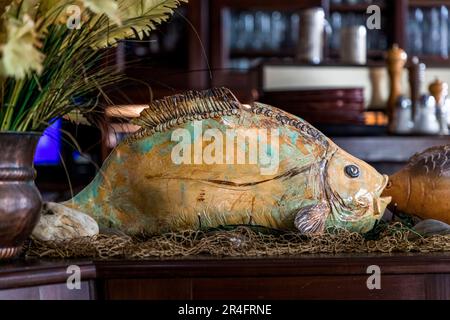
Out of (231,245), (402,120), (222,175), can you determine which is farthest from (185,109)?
(402,120)

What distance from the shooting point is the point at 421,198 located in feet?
4.12

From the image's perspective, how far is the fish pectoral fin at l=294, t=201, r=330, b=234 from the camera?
1.13m

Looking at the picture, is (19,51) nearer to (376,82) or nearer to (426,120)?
(426,120)

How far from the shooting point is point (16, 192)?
0.96 metres

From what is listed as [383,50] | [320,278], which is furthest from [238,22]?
[320,278]

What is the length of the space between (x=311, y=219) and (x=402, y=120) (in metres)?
2.04

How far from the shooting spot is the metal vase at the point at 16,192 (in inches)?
37.4

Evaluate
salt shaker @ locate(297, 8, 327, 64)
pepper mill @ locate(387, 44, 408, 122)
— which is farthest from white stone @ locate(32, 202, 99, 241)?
salt shaker @ locate(297, 8, 327, 64)

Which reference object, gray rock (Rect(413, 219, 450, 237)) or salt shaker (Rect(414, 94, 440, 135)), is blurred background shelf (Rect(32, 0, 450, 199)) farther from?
gray rock (Rect(413, 219, 450, 237))

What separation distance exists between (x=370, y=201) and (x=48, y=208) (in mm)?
449

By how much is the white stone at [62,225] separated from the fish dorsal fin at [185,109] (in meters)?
0.15
